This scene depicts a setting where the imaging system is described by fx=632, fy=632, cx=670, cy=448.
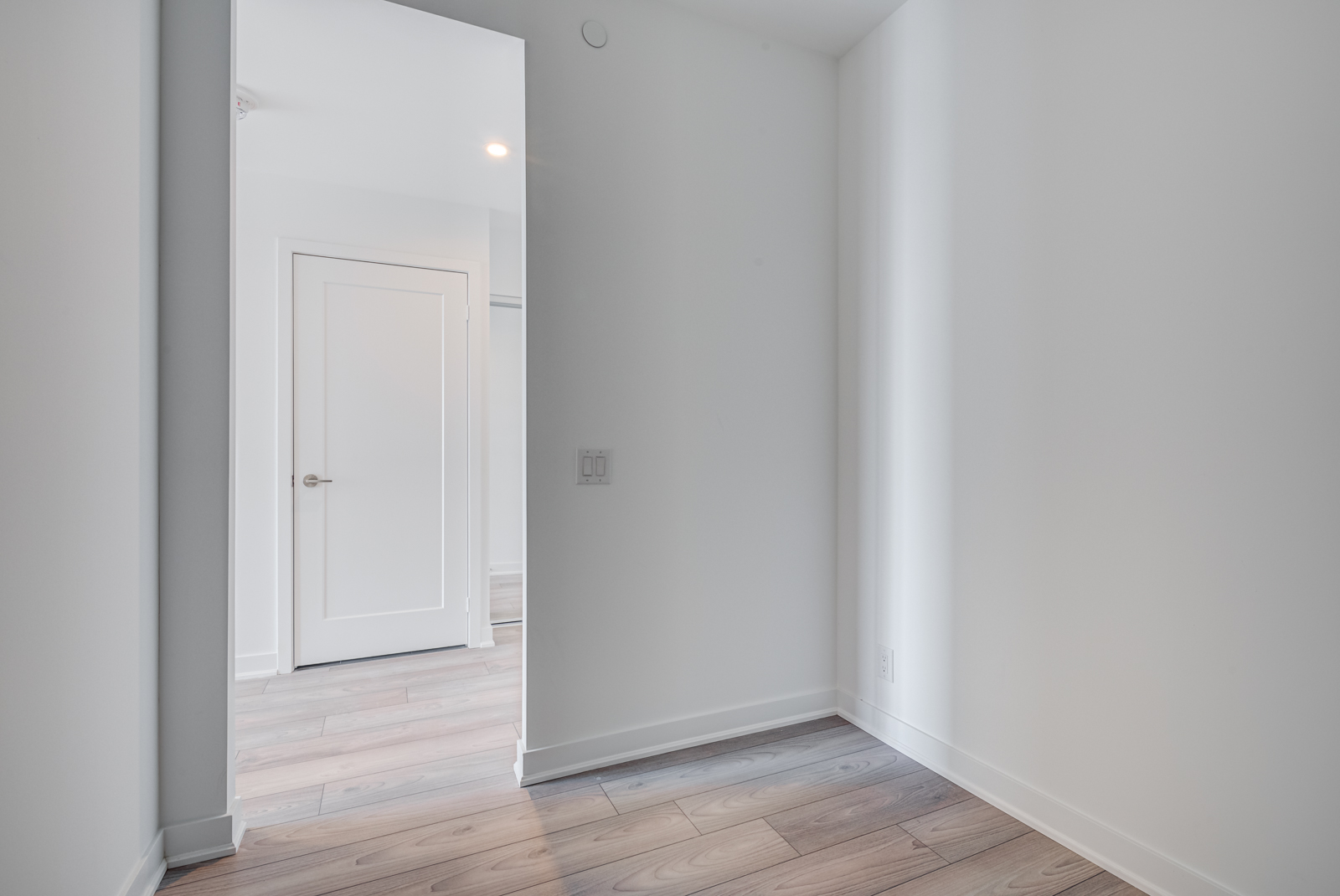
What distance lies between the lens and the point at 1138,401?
147 cm

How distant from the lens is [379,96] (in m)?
2.35

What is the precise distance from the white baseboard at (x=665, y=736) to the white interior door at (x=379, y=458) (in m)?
1.57

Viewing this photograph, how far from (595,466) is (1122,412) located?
1.42m

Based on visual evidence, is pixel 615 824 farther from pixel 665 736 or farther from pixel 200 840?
pixel 200 840

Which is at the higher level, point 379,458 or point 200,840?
point 379,458

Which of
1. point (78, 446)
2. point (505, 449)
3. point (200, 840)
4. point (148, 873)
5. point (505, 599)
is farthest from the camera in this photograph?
point (505, 449)

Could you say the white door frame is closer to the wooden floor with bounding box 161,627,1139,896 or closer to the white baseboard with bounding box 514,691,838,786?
the wooden floor with bounding box 161,627,1139,896

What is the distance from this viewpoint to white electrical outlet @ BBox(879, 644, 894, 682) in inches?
85.6

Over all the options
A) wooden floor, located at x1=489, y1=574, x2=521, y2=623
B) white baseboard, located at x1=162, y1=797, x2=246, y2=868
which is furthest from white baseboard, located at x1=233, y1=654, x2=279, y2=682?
white baseboard, located at x1=162, y1=797, x2=246, y2=868

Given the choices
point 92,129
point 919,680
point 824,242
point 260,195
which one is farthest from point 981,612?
point 260,195

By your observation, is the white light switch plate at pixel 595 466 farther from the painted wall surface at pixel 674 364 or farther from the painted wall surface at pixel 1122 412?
the painted wall surface at pixel 1122 412

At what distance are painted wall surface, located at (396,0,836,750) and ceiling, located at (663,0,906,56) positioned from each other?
2.2 inches

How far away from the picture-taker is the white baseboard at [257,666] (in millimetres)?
2943

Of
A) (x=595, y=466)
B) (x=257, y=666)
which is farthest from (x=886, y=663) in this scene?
(x=257, y=666)
